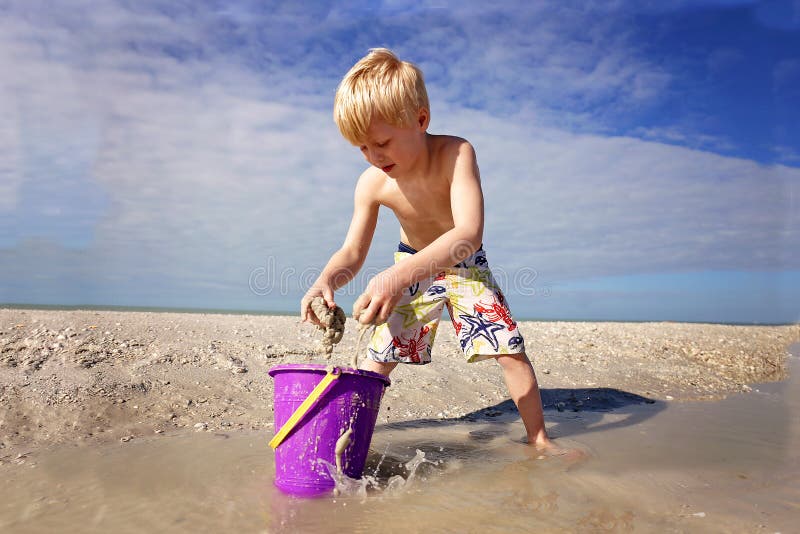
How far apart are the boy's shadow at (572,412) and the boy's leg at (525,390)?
0.30 meters

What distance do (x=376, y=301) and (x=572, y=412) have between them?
2.38 meters

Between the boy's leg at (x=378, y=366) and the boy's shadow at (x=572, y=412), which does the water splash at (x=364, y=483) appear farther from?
the boy's shadow at (x=572, y=412)

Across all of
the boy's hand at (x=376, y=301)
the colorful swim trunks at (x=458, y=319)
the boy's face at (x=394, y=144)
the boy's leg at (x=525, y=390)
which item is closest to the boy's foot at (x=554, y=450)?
the boy's leg at (x=525, y=390)

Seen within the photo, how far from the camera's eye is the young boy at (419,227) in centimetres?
269

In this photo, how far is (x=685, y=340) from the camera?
803cm

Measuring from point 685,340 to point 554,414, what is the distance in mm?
4868

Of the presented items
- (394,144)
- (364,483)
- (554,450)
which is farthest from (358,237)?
(554,450)

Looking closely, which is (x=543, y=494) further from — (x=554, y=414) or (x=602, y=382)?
(x=602, y=382)

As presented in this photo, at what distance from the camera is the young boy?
2686 mm

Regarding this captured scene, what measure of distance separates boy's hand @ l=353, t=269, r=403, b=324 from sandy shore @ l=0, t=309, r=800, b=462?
1.35 metres

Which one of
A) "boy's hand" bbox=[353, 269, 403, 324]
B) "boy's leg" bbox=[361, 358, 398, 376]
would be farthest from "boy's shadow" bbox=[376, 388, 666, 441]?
"boy's hand" bbox=[353, 269, 403, 324]

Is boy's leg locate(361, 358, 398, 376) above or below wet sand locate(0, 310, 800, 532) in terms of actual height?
above

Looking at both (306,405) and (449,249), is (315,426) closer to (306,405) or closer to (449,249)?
(306,405)

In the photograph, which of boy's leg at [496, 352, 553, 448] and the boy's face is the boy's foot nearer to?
boy's leg at [496, 352, 553, 448]
